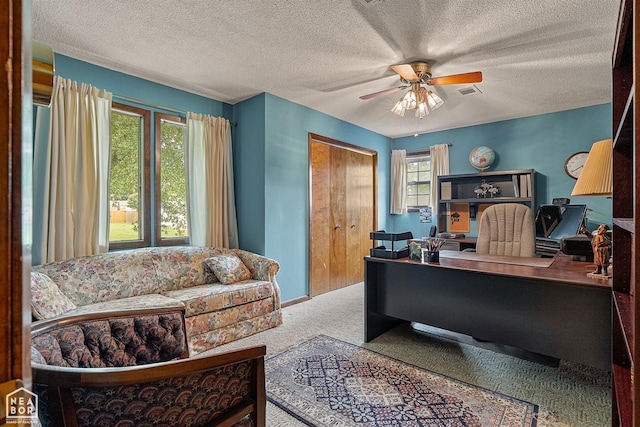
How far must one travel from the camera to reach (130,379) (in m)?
0.90

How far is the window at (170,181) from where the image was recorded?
3.47 m

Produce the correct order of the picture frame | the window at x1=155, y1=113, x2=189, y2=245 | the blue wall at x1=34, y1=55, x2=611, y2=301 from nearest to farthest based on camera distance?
the window at x1=155, y1=113, x2=189, y2=245 → the blue wall at x1=34, y1=55, x2=611, y2=301 → the picture frame

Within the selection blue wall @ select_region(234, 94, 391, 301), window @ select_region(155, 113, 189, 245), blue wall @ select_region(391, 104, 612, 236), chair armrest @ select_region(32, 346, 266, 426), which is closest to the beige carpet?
blue wall @ select_region(234, 94, 391, 301)

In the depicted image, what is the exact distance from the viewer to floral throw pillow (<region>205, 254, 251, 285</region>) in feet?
10.5

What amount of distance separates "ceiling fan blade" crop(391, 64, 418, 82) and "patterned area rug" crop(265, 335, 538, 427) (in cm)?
234

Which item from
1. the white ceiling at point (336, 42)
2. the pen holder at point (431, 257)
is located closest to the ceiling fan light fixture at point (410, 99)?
the white ceiling at point (336, 42)

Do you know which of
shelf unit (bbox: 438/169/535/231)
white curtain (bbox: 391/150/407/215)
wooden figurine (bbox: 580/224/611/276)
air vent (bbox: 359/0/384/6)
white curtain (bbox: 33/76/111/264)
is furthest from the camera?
white curtain (bbox: 391/150/407/215)

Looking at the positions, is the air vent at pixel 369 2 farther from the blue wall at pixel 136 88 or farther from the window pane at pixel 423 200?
the window pane at pixel 423 200

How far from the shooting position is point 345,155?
4.93m

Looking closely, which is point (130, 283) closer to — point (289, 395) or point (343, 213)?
point (289, 395)

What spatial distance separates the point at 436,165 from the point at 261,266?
3491mm

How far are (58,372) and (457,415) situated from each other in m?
1.90

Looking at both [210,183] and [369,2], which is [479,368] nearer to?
[369,2]

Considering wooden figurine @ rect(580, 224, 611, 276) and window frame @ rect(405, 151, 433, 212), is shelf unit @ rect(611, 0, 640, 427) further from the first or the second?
window frame @ rect(405, 151, 433, 212)
